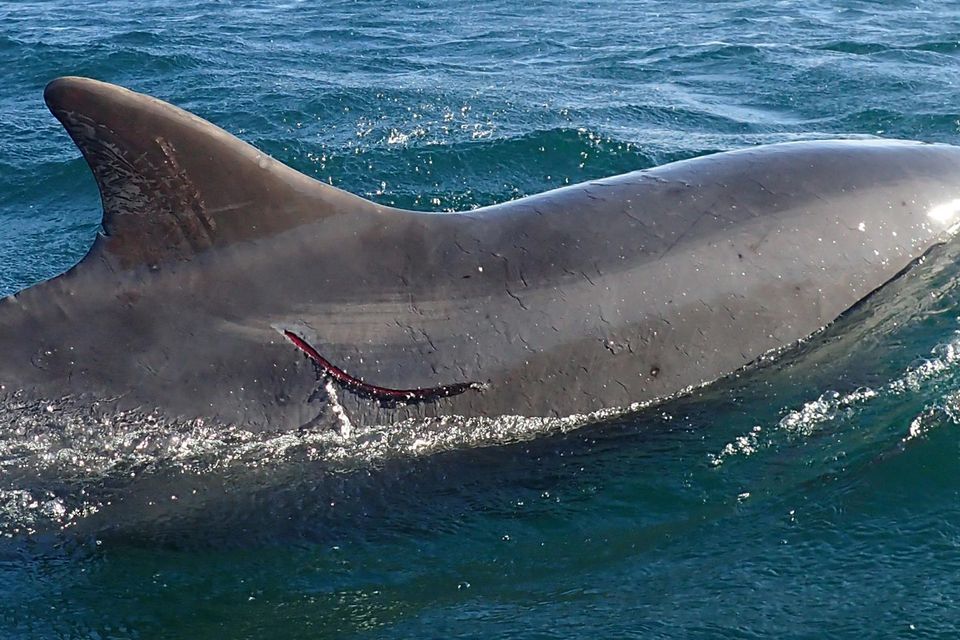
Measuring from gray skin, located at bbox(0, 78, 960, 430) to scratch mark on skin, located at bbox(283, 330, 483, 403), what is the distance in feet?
0.09

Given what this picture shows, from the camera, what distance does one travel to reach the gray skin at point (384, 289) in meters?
7.21

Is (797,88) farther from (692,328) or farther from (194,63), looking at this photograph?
(692,328)

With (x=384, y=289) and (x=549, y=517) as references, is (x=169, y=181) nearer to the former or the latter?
(x=384, y=289)

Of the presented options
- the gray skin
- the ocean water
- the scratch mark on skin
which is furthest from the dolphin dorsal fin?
the ocean water

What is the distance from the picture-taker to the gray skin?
7211 mm

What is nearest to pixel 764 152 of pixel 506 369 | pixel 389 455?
pixel 506 369

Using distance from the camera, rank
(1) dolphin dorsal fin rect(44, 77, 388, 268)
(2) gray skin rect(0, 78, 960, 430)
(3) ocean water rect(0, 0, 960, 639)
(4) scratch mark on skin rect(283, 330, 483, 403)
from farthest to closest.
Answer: (4) scratch mark on skin rect(283, 330, 483, 403)
(2) gray skin rect(0, 78, 960, 430)
(1) dolphin dorsal fin rect(44, 77, 388, 268)
(3) ocean water rect(0, 0, 960, 639)

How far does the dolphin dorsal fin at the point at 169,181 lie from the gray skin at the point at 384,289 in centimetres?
1

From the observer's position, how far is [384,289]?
25.0ft

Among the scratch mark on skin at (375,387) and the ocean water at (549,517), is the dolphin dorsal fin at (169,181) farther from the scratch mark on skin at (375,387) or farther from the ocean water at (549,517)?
the ocean water at (549,517)

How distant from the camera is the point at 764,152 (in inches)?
362

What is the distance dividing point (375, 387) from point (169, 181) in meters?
1.79

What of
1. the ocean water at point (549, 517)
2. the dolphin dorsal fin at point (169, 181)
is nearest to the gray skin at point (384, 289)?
the dolphin dorsal fin at point (169, 181)

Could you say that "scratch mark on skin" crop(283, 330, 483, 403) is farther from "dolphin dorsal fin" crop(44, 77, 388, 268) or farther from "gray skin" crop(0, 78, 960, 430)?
"dolphin dorsal fin" crop(44, 77, 388, 268)
